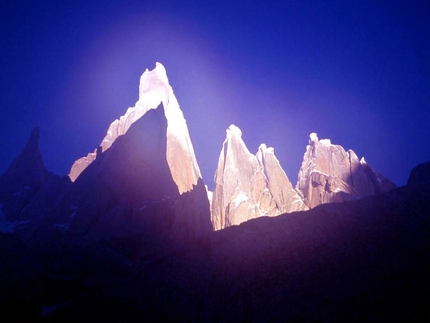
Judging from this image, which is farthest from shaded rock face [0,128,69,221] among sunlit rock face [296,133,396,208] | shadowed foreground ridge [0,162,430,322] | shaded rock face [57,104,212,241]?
sunlit rock face [296,133,396,208]

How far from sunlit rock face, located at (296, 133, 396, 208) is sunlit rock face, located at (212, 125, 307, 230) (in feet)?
19.6

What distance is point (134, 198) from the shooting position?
4894 cm

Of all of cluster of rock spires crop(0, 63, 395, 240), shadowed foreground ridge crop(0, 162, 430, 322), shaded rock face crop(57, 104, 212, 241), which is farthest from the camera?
cluster of rock spires crop(0, 63, 395, 240)

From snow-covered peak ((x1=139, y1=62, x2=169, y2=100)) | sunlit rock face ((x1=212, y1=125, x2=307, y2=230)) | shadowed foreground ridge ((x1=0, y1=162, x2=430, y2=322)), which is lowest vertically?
shadowed foreground ridge ((x1=0, y1=162, x2=430, y2=322))

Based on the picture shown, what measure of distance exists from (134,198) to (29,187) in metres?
26.7

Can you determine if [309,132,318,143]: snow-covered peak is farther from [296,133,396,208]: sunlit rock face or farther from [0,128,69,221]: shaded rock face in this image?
[0,128,69,221]: shaded rock face

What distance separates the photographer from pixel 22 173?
208 ft

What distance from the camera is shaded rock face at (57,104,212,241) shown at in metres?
44.5

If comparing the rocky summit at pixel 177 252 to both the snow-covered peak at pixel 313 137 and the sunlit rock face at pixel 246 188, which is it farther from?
the snow-covered peak at pixel 313 137

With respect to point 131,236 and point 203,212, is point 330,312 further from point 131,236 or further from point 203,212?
point 203,212

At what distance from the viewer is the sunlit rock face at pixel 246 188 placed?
82.9 m

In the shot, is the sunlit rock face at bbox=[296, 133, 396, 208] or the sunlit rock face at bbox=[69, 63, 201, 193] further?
the sunlit rock face at bbox=[296, 133, 396, 208]

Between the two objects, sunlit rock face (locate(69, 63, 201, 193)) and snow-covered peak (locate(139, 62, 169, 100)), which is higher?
snow-covered peak (locate(139, 62, 169, 100))

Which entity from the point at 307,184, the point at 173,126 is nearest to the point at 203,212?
the point at 173,126
